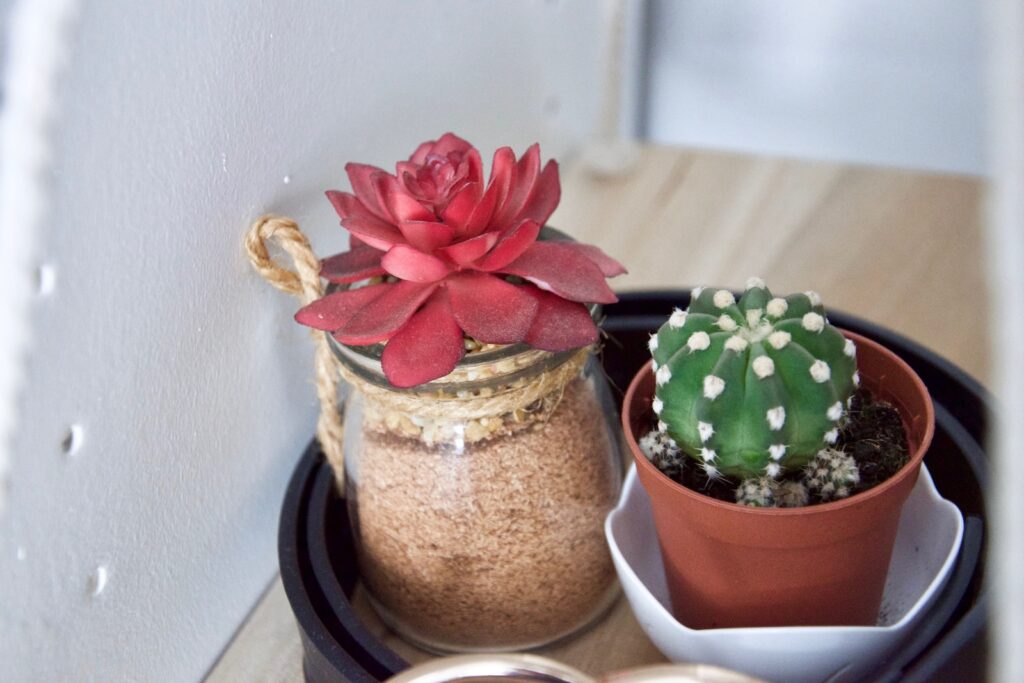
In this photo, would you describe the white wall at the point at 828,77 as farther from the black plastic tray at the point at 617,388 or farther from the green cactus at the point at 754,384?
the green cactus at the point at 754,384

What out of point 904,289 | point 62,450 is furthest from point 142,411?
point 904,289

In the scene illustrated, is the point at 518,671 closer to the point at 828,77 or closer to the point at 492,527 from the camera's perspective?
the point at 492,527

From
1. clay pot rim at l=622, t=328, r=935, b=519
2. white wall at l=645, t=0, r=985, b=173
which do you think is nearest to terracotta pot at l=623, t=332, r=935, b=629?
clay pot rim at l=622, t=328, r=935, b=519

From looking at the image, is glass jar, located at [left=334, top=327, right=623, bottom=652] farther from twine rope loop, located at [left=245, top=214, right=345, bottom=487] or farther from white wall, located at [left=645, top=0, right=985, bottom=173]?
white wall, located at [left=645, top=0, right=985, bottom=173]

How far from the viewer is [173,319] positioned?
Result: 458 mm

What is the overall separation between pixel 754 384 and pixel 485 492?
0.15 meters

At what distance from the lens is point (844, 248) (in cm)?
80

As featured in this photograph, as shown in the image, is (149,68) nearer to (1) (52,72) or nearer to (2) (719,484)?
(1) (52,72)

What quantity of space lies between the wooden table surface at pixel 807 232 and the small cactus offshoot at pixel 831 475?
0.30m

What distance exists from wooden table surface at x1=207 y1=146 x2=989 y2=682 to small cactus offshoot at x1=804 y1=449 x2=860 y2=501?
0.97ft

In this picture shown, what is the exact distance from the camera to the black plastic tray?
42 centimetres

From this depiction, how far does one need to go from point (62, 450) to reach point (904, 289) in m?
0.61

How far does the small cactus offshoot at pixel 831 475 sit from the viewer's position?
428 millimetres

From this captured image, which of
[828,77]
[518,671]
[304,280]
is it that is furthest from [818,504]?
[828,77]
